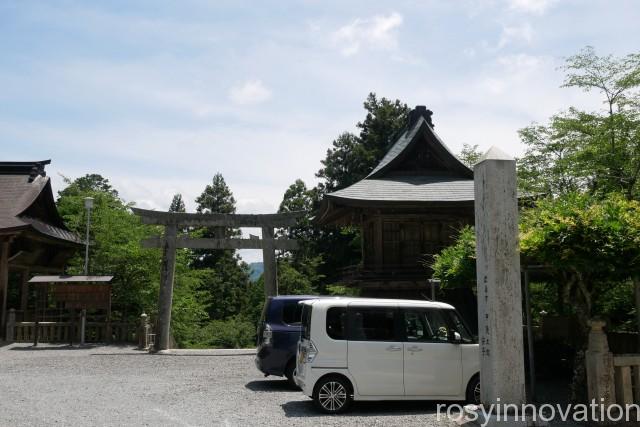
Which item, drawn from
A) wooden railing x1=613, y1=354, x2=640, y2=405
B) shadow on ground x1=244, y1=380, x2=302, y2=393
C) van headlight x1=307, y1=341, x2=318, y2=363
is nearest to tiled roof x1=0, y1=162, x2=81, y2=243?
shadow on ground x1=244, y1=380, x2=302, y2=393

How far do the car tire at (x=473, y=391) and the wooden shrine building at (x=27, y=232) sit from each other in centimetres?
1844

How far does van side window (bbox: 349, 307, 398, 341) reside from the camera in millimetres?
9148

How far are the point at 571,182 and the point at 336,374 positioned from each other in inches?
532

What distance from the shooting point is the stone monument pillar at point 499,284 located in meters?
6.95

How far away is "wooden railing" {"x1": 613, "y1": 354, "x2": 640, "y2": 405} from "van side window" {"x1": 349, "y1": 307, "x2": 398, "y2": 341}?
318 cm

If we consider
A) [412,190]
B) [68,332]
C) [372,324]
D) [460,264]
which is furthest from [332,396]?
[68,332]

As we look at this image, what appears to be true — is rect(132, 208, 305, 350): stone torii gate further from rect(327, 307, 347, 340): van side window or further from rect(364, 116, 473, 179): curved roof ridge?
rect(327, 307, 347, 340): van side window

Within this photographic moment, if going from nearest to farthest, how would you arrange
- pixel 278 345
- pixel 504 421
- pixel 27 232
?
pixel 504 421
pixel 278 345
pixel 27 232

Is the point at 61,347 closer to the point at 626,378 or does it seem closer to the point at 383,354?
the point at 383,354

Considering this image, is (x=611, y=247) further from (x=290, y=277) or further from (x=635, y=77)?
(x=290, y=277)

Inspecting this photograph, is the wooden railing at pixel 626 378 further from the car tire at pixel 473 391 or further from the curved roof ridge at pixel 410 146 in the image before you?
the curved roof ridge at pixel 410 146

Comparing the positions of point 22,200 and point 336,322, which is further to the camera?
point 22,200

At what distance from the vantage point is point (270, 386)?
12.0 metres

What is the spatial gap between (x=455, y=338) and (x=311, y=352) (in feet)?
7.79
